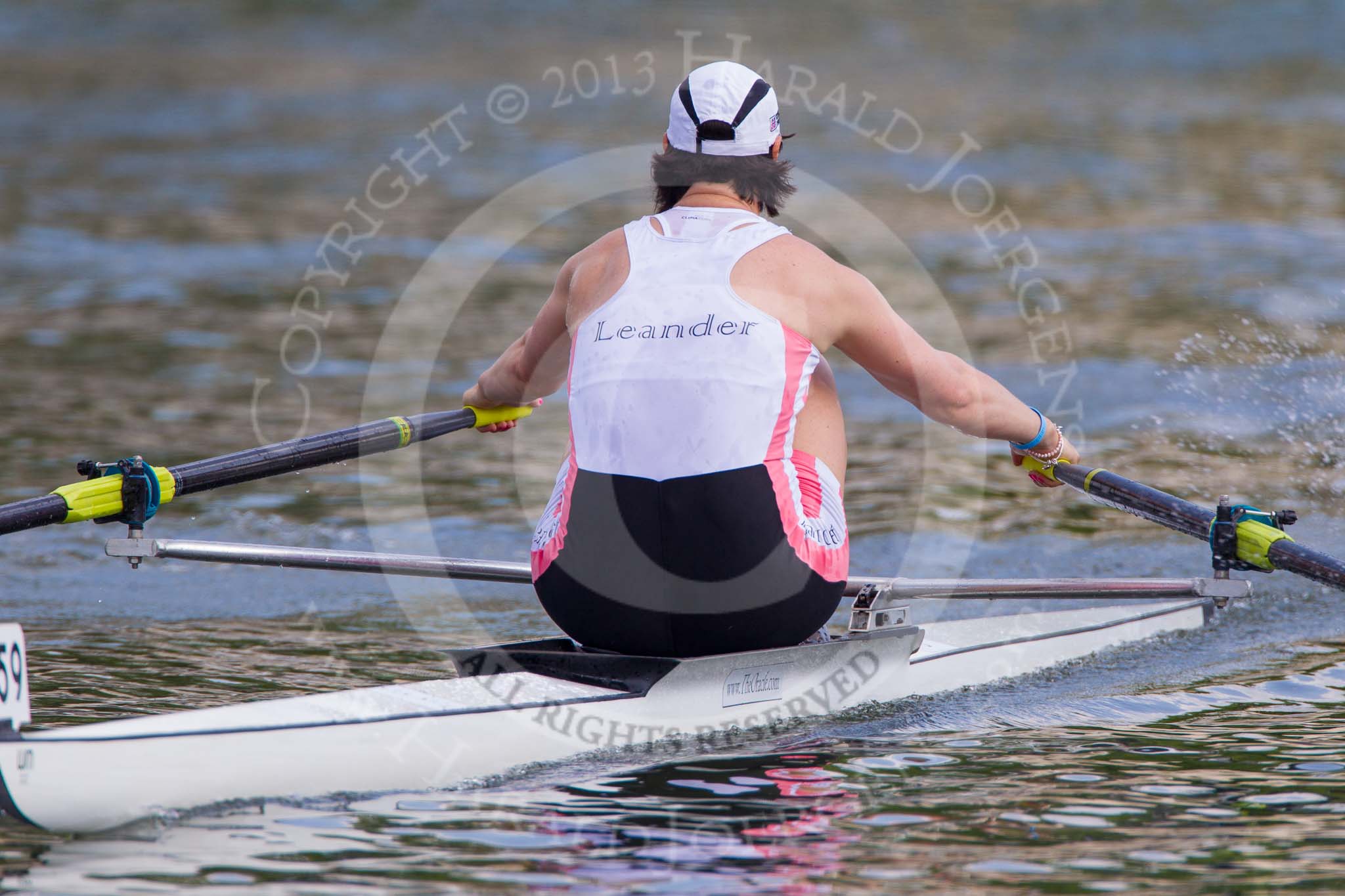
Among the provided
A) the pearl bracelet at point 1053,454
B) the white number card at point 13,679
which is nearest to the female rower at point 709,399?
the pearl bracelet at point 1053,454

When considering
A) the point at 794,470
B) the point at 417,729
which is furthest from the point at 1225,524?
the point at 417,729

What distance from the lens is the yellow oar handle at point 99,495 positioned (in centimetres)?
541

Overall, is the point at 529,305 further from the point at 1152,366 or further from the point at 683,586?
the point at 683,586

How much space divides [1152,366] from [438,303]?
6.49 metres

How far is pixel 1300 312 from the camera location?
13195mm

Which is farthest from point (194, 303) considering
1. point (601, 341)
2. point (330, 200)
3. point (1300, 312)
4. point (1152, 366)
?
point (601, 341)

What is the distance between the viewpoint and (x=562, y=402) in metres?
11.6

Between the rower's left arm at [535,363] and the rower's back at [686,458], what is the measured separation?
0.27m

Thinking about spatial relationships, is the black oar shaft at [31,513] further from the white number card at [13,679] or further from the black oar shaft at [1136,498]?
the black oar shaft at [1136,498]

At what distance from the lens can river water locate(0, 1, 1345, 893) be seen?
4453 millimetres

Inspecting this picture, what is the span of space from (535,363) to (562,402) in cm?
607

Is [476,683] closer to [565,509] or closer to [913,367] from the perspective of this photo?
[565,509]

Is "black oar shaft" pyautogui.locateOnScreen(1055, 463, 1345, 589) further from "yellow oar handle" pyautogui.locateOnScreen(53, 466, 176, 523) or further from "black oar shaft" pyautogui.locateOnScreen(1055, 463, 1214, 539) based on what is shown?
"yellow oar handle" pyautogui.locateOnScreen(53, 466, 176, 523)

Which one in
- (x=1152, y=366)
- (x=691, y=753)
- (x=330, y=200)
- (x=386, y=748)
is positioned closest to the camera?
(x=386, y=748)
